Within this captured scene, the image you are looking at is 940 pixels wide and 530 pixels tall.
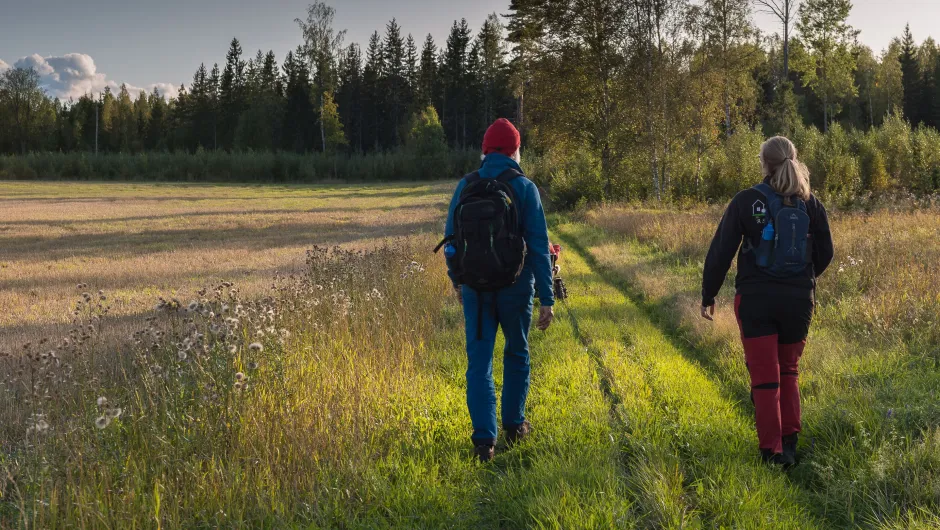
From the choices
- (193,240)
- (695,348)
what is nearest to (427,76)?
(193,240)

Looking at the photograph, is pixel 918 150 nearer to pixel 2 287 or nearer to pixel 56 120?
pixel 2 287

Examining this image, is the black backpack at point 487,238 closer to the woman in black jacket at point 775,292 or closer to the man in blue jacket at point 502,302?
the man in blue jacket at point 502,302

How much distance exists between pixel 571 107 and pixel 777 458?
24.0 metres

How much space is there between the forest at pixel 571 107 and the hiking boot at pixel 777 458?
1791 centimetres

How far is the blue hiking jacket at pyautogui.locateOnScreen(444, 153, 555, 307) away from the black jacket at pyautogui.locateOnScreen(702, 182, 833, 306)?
117cm

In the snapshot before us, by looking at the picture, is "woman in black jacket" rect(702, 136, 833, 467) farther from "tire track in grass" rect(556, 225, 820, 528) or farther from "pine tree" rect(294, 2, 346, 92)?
"pine tree" rect(294, 2, 346, 92)

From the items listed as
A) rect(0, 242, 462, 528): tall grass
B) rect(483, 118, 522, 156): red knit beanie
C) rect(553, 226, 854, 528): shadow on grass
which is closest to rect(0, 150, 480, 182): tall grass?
rect(553, 226, 854, 528): shadow on grass

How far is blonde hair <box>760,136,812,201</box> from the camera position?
164 inches

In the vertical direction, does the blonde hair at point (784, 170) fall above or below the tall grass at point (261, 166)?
below

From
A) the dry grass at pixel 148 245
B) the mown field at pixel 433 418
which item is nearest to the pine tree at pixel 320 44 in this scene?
the dry grass at pixel 148 245

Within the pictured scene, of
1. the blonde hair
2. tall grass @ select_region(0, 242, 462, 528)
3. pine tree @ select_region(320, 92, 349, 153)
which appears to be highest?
pine tree @ select_region(320, 92, 349, 153)

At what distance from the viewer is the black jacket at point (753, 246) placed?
416cm

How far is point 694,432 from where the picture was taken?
4527 millimetres

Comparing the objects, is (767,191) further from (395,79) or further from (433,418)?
(395,79)
